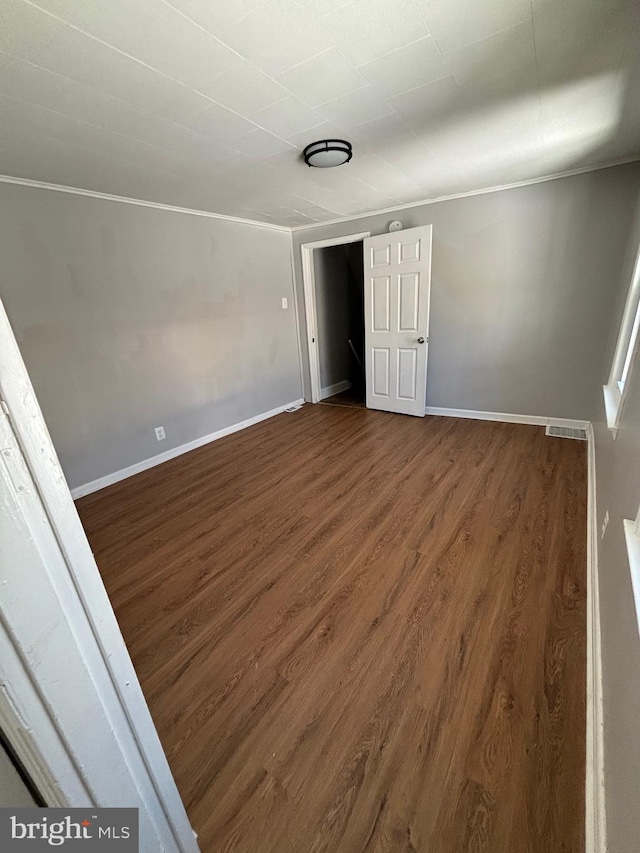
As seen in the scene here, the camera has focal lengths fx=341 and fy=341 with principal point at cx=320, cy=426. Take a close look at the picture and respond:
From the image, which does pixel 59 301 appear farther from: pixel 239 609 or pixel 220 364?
pixel 239 609

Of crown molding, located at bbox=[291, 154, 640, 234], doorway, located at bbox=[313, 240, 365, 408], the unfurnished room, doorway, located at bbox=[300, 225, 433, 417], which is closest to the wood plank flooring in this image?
the unfurnished room

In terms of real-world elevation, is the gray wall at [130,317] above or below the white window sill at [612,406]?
above

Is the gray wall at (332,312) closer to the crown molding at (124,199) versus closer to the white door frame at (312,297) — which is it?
the white door frame at (312,297)

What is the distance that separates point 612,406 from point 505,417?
150 cm

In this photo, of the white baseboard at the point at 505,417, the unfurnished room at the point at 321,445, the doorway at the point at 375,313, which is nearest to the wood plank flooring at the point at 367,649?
the unfurnished room at the point at 321,445

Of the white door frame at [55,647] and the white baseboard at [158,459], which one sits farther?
the white baseboard at [158,459]

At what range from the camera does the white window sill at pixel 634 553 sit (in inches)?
33.9

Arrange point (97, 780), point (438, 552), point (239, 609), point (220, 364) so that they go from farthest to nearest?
point (220, 364) < point (438, 552) < point (239, 609) < point (97, 780)

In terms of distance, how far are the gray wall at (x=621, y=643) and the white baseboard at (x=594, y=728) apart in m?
0.06

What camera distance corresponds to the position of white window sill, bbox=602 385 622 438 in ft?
6.25

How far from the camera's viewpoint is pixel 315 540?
2119mm

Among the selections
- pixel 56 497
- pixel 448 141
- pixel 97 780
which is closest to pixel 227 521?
pixel 97 780

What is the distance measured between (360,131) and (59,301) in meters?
2.40
